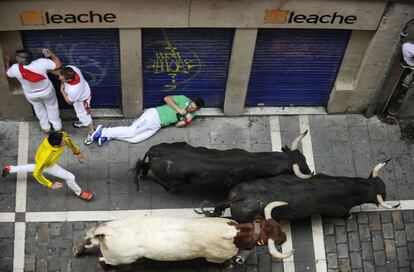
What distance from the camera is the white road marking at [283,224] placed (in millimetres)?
11281

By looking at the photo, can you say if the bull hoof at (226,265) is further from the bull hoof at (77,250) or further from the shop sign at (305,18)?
the shop sign at (305,18)

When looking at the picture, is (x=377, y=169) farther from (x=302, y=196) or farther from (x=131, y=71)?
(x=131, y=71)

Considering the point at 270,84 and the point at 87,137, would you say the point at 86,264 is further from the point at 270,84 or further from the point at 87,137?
the point at 270,84

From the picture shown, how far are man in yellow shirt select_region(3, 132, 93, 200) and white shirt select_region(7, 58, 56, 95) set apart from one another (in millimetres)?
852

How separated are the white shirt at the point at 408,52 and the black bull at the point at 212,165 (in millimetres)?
2160

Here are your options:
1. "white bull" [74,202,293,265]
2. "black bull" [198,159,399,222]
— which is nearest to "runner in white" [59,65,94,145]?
"white bull" [74,202,293,265]

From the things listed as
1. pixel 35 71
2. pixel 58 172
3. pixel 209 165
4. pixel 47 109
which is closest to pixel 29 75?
pixel 35 71

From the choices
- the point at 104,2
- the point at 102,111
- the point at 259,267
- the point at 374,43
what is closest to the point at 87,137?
the point at 102,111

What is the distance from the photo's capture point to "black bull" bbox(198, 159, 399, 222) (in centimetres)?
1034

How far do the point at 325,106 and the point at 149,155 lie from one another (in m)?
3.90

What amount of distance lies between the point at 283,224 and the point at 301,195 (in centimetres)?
121

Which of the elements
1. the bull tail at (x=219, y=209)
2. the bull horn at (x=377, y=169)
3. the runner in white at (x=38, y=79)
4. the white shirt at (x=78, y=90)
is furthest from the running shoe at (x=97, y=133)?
the bull horn at (x=377, y=169)

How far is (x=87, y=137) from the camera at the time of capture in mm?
12070

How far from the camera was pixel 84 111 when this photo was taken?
11461 millimetres
